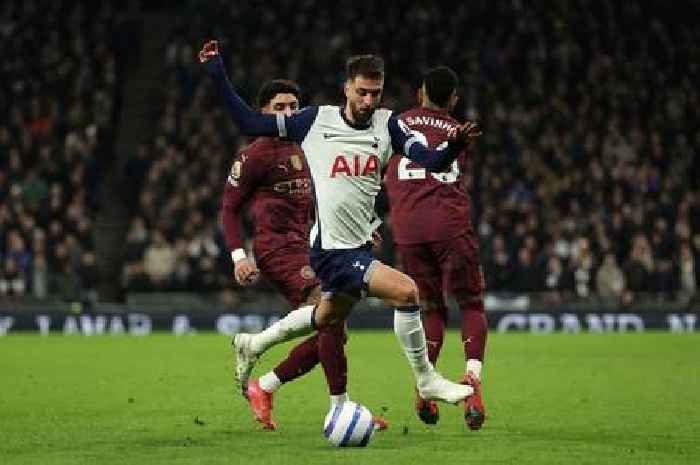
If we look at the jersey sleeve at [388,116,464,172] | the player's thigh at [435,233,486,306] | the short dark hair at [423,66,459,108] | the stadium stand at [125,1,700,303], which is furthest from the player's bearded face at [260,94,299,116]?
the stadium stand at [125,1,700,303]

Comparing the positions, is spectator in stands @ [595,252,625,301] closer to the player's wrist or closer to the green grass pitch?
the green grass pitch

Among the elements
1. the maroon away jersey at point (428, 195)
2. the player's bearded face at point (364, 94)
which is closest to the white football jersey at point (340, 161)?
the player's bearded face at point (364, 94)

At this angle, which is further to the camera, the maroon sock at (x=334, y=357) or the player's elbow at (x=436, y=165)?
the maroon sock at (x=334, y=357)

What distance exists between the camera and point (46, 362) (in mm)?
16125

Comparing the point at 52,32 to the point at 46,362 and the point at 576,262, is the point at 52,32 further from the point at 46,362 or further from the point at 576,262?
the point at 46,362

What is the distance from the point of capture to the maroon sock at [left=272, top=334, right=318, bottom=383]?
32.9ft

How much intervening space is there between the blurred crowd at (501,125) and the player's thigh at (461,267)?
12.6 m

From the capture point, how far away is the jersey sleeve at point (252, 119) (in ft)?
28.8

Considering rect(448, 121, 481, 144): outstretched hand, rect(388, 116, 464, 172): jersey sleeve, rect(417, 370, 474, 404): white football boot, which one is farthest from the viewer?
rect(417, 370, 474, 404): white football boot

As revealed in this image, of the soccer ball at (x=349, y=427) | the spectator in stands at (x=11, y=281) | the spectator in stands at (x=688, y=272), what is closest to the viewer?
the soccer ball at (x=349, y=427)

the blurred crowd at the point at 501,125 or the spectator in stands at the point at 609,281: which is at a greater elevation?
the blurred crowd at the point at 501,125

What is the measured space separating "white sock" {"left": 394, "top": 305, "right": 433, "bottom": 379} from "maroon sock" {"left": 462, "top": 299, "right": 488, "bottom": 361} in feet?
3.38

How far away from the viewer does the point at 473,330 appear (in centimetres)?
1014

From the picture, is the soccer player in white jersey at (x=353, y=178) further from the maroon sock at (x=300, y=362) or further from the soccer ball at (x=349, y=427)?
the maroon sock at (x=300, y=362)
